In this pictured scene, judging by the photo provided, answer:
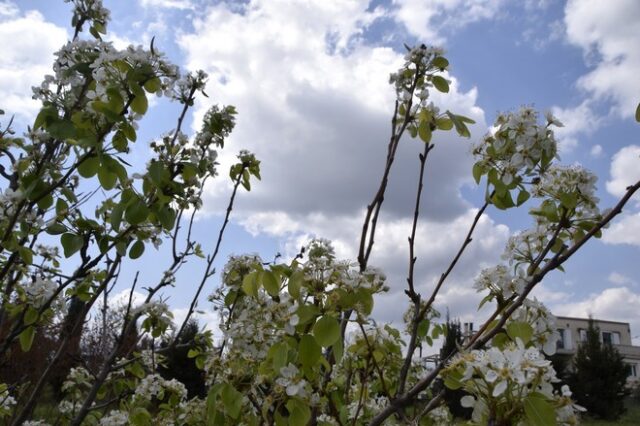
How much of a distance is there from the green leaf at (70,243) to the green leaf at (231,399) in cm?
78

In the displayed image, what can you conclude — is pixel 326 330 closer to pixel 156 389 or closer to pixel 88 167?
pixel 88 167

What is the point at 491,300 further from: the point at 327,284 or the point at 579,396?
the point at 579,396

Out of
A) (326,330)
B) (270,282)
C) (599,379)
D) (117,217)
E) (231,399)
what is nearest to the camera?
(326,330)

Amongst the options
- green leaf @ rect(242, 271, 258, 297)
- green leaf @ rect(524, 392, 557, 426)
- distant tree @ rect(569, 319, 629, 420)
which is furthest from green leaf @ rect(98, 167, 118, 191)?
distant tree @ rect(569, 319, 629, 420)

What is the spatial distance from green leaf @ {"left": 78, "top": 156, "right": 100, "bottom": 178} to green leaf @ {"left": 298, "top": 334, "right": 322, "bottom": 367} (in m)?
0.91

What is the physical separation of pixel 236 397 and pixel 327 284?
1.62ft

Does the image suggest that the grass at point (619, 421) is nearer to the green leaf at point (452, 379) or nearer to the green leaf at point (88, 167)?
the green leaf at point (452, 379)

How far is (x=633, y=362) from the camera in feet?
154

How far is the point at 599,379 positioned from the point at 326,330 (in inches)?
1087

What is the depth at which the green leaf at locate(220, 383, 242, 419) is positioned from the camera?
1595mm

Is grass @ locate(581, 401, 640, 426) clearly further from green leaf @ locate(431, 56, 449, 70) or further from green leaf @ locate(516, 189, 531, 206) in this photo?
green leaf @ locate(431, 56, 449, 70)

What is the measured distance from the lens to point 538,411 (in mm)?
1157

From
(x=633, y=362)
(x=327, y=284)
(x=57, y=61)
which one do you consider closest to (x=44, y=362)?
(x=57, y=61)

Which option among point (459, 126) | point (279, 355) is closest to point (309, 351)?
point (279, 355)
